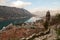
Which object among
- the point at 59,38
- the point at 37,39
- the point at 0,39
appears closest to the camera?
the point at 59,38

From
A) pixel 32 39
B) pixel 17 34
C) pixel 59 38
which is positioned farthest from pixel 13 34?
pixel 59 38

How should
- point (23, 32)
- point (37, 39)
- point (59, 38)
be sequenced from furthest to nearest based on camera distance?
point (23, 32) < point (37, 39) < point (59, 38)

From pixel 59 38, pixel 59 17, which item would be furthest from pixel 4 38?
pixel 59 17

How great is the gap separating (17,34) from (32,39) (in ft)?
29.9

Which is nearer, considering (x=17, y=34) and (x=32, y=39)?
(x=32, y=39)

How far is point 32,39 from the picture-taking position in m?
29.4

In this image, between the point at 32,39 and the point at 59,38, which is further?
the point at 32,39

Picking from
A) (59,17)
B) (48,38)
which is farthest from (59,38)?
(59,17)

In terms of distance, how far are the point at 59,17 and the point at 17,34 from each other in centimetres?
1950

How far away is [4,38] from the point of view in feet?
121

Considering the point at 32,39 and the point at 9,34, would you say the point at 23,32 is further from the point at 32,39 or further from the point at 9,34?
the point at 32,39

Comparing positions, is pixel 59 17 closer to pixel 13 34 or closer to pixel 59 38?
pixel 13 34

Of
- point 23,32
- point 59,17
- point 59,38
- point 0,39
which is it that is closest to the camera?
point 59,38

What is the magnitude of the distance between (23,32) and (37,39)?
36.2ft
